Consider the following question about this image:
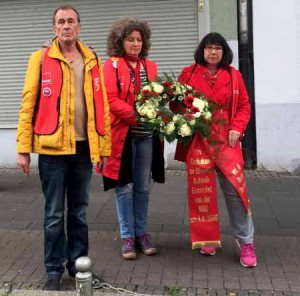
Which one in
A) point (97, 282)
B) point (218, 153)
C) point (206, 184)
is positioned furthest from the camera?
point (206, 184)

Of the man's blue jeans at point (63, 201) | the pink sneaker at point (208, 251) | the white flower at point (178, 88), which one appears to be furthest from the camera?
the pink sneaker at point (208, 251)

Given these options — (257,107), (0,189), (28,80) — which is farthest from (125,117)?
(257,107)

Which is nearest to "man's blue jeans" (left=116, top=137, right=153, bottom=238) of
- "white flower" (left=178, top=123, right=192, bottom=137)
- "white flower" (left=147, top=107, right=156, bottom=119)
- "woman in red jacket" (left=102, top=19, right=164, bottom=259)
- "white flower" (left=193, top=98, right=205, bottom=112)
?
"woman in red jacket" (left=102, top=19, right=164, bottom=259)

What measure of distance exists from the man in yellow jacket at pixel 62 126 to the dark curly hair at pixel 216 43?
36.9 inches

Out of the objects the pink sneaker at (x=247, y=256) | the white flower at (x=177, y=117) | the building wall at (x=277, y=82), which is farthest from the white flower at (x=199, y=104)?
the building wall at (x=277, y=82)

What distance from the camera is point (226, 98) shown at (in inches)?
166

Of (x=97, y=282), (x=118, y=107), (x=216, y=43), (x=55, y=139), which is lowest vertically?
(x=97, y=282)

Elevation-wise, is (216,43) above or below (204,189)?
above

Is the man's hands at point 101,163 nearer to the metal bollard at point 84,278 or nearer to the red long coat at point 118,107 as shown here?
the red long coat at point 118,107

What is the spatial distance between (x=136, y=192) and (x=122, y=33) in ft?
4.64

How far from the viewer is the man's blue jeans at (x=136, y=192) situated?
445 cm

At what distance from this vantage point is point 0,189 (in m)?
7.48

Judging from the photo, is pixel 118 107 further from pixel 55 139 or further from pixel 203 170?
pixel 203 170

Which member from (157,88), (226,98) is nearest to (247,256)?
(226,98)
